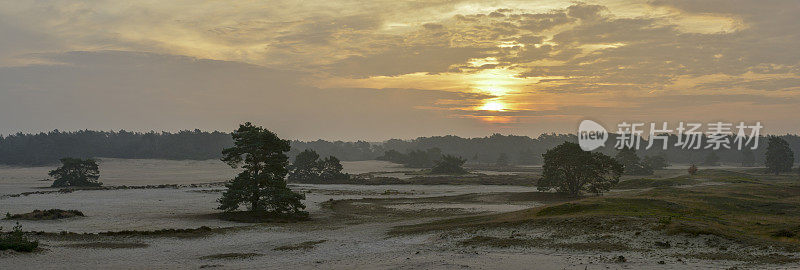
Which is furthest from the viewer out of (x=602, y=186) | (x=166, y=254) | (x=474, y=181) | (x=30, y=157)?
(x=30, y=157)

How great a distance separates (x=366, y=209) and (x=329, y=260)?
35.3 metres

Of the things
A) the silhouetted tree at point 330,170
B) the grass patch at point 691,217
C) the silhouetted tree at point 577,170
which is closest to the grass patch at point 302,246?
the grass patch at point 691,217

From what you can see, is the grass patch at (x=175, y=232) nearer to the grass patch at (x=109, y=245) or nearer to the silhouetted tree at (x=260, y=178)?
the grass patch at (x=109, y=245)

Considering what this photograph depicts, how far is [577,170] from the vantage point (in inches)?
2916

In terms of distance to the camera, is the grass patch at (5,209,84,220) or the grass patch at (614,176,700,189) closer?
the grass patch at (5,209,84,220)

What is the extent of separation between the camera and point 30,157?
177125mm

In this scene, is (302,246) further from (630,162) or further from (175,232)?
(630,162)

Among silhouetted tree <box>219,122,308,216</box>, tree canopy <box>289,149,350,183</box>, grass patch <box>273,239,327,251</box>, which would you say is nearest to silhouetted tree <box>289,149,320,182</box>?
tree canopy <box>289,149,350,183</box>

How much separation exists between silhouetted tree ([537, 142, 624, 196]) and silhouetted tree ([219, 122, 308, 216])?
3947 centimetres

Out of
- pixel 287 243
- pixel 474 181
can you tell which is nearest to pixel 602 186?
pixel 474 181

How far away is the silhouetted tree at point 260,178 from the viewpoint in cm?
4956

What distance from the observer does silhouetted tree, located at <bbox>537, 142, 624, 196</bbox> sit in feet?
241

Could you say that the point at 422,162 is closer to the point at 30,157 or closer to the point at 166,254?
the point at 30,157

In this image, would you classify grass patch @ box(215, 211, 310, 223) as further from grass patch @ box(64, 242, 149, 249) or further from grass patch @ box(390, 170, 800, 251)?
grass patch @ box(64, 242, 149, 249)
